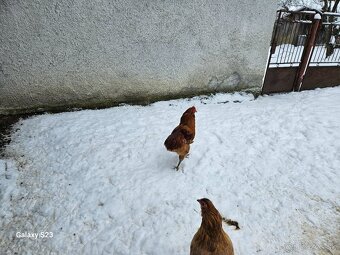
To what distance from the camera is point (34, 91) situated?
524 cm

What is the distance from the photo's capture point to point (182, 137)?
3871mm

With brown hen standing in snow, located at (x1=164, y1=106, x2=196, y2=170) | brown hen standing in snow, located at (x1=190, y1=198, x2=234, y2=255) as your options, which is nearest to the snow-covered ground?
brown hen standing in snow, located at (x1=164, y1=106, x2=196, y2=170)

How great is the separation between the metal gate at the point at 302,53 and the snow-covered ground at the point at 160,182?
5.28ft

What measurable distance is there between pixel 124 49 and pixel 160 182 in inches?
121

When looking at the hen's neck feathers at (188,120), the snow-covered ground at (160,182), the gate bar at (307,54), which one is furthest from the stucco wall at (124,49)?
the hen's neck feathers at (188,120)

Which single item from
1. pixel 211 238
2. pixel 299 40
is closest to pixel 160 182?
pixel 211 238

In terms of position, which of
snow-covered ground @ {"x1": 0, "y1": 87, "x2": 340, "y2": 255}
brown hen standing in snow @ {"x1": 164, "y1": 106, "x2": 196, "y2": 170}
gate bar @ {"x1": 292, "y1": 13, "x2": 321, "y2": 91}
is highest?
gate bar @ {"x1": 292, "y1": 13, "x2": 321, "y2": 91}

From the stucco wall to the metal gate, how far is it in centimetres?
38

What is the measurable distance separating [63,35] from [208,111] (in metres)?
3.51

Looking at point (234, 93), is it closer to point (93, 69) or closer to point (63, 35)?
point (93, 69)

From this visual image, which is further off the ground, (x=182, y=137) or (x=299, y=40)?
(x=299, y=40)

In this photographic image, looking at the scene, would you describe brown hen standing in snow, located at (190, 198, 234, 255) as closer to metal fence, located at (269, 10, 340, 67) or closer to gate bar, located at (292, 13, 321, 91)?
metal fence, located at (269, 10, 340, 67)

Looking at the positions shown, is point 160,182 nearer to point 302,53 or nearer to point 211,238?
point 211,238

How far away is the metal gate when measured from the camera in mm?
6469
